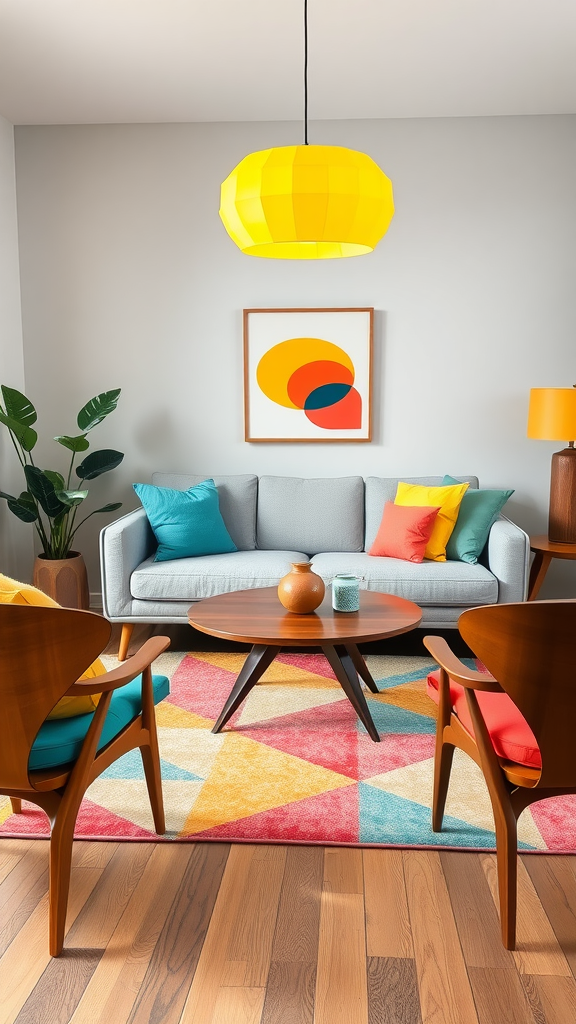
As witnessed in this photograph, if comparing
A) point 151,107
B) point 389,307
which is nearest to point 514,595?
point 389,307

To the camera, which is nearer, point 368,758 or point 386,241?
point 368,758

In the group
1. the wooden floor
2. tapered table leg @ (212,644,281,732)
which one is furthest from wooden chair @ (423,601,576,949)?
tapered table leg @ (212,644,281,732)

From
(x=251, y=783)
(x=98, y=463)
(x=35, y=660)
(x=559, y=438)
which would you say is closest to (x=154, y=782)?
(x=251, y=783)

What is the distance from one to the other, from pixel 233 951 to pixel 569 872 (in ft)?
3.12

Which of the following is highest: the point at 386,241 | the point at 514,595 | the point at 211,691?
the point at 386,241

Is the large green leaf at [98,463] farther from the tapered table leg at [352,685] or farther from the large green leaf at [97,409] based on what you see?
the tapered table leg at [352,685]

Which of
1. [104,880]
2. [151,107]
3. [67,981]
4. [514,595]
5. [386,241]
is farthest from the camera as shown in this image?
[386,241]

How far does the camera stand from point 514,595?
13.2 ft

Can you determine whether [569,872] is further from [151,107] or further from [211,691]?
[151,107]

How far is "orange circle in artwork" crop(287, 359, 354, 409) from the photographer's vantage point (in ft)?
15.9

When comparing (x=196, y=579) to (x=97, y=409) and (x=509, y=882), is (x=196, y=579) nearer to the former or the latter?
(x=97, y=409)

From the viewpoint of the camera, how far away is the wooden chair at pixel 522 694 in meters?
1.79

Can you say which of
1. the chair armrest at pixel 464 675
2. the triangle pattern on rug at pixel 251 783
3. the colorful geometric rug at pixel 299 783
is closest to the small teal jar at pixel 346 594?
the colorful geometric rug at pixel 299 783

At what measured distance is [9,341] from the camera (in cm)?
479
